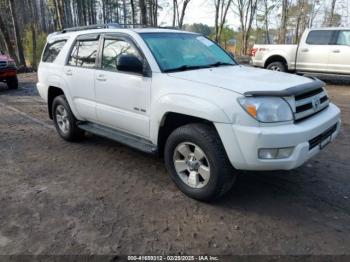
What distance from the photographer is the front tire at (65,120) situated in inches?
213

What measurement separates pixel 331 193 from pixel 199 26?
1513 inches

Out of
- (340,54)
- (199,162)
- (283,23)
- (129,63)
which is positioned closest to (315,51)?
(340,54)

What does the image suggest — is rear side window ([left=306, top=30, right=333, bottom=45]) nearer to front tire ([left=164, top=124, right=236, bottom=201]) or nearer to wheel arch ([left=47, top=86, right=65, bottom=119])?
wheel arch ([left=47, top=86, right=65, bottom=119])

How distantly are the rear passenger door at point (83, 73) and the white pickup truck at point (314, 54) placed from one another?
8.74m

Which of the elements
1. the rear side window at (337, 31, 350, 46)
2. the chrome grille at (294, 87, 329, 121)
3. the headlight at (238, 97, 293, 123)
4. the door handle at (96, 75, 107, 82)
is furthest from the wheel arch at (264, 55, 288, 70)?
the headlight at (238, 97, 293, 123)

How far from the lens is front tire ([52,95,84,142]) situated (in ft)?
17.7

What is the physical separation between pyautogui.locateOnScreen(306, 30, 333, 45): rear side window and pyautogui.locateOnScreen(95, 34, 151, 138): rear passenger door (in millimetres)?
9084

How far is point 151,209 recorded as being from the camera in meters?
3.46

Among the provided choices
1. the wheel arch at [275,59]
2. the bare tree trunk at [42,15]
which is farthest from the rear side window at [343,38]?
Result: the bare tree trunk at [42,15]

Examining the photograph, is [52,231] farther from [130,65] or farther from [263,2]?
[263,2]

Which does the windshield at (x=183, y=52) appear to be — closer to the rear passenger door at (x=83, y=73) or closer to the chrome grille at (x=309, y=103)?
the rear passenger door at (x=83, y=73)

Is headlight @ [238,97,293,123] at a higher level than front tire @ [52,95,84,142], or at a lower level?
higher

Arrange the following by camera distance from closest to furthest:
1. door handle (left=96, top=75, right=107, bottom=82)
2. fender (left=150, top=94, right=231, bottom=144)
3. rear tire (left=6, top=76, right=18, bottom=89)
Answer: fender (left=150, top=94, right=231, bottom=144) < door handle (left=96, top=75, right=107, bottom=82) < rear tire (left=6, top=76, right=18, bottom=89)

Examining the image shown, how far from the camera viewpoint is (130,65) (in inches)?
148
